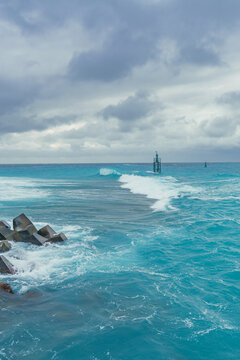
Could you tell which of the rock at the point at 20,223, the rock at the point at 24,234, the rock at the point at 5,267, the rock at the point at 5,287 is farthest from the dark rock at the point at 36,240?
the rock at the point at 5,287

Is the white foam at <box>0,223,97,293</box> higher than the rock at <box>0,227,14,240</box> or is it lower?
lower

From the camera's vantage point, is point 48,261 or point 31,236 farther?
point 31,236

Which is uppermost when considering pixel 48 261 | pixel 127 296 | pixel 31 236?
pixel 31 236

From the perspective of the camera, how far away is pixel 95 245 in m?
14.0

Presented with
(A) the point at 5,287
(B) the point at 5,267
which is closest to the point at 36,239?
(B) the point at 5,267

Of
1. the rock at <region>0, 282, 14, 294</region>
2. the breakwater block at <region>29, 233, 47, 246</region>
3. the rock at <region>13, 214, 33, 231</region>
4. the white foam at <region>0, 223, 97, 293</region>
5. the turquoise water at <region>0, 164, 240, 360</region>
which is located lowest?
the turquoise water at <region>0, 164, 240, 360</region>

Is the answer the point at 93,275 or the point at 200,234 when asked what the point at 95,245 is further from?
the point at 200,234

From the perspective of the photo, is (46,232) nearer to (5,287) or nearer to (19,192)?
(5,287)

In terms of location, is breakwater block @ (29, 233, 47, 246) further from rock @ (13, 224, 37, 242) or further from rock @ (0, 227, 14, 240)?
rock @ (0, 227, 14, 240)

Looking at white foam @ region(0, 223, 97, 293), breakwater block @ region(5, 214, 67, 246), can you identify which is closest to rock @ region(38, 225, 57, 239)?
breakwater block @ region(5, 214, 67, 246)

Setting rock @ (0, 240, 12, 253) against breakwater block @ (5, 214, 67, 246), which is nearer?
rock @ (0, 240, 12, 253)

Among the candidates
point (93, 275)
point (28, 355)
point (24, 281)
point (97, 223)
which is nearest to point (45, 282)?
point (24, 281)

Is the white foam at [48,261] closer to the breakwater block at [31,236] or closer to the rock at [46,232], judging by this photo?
the breakwater block at [31,236]

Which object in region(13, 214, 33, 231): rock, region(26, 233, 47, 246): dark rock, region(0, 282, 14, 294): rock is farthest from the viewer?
region(13, 214, 33, 231): rock
